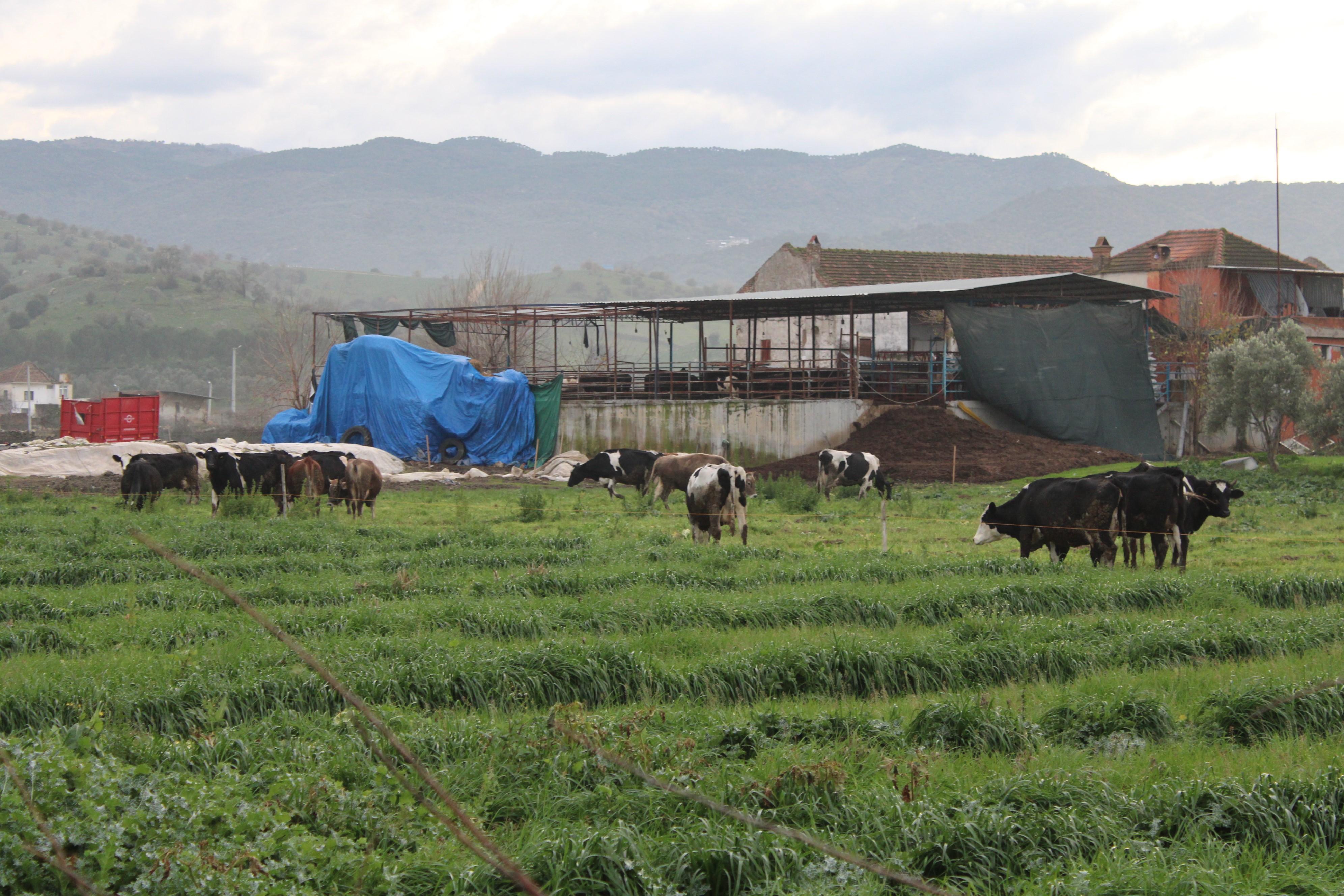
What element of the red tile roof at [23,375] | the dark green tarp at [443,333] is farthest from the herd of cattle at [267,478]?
the red tile roof at [23,375]

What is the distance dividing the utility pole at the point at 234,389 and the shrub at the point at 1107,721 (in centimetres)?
8006

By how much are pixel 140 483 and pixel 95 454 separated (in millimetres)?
11456

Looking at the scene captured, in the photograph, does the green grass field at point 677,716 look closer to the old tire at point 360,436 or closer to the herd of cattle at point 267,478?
the herd of cattle at point 267,478

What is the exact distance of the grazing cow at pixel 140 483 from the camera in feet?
67.2

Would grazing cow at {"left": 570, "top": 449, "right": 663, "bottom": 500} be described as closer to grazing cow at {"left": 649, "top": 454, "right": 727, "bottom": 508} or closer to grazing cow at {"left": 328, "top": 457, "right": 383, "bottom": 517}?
grazing cow at {"left": 649, "top": 454, "right": 727, "bottom": 508}

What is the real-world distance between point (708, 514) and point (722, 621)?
676cm

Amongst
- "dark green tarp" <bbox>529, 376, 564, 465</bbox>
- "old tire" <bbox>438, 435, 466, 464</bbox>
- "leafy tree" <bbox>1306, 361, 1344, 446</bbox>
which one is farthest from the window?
"old tire" <bbox>438, 435, 466, 464</bbox>

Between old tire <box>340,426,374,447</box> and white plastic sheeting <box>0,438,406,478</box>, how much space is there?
2816 mm

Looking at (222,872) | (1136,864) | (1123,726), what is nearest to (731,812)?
(222,872)

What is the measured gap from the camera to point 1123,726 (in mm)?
6742

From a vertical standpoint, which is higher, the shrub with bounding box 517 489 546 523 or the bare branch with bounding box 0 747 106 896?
the bare branch with bounding box 0 747 106 896

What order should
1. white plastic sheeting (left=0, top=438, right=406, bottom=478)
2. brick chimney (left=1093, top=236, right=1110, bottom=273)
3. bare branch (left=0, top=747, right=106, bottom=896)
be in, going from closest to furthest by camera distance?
bare branch (left=0, top=747, right=106, bottom=896), white plastic sheeting (left=0, top=438, right=406, bottom=478), brick chimney (left=1093, top=236, right=1110, bottom=273)

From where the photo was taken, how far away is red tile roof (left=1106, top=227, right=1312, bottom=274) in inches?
1965

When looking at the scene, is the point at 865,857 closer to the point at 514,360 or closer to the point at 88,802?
the point at 88,802
